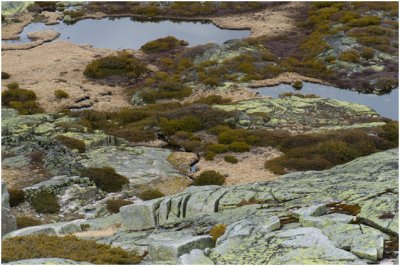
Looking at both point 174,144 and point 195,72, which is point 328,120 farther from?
point 195,72

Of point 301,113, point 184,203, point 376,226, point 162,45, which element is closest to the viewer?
point 376,226

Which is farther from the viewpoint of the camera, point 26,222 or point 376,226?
point 26,222

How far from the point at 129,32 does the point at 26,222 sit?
180ft

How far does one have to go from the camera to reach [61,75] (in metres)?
56.3

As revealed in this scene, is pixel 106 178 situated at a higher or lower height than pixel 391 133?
lower

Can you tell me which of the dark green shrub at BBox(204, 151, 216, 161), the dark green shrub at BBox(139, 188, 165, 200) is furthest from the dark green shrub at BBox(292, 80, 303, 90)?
the dark green shrub at BBox(139, 188, 165, 200)

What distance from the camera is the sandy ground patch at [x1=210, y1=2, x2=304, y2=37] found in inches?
2816

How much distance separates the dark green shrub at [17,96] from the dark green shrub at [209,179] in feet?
79.2

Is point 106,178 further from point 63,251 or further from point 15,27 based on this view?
point 15,27

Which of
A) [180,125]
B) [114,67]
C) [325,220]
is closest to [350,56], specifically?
[180,125]

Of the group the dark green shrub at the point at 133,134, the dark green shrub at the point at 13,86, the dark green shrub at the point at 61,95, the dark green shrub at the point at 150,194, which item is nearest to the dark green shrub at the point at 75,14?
the dark green shrub at the point at 13,86

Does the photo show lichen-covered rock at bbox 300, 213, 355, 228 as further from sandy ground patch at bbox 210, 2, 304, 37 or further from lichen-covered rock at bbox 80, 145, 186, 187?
sandy ground patch at bbox 210, 2, 304, 37

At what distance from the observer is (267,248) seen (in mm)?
14281

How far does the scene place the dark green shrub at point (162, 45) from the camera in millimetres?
66625
